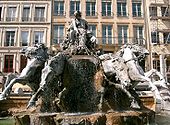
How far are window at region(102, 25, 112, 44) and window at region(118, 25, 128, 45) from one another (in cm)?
128

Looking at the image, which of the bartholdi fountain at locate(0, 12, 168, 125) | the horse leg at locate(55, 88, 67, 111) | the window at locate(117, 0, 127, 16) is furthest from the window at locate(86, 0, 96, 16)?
the horse leg at locate(55, 88, 67, 111)

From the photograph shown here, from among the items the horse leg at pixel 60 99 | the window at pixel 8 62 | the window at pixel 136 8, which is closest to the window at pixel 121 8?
the window at pixel 136 8

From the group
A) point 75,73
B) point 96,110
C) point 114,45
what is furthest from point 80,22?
point 114,45

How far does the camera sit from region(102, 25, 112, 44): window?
1670 inches

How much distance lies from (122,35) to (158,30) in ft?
16.3

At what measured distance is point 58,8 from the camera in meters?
44.3

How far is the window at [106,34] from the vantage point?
139 ft

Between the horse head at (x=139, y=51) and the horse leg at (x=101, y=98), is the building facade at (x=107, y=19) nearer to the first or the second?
the horse head at (x=139, y=51)

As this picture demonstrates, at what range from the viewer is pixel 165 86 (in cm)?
1628

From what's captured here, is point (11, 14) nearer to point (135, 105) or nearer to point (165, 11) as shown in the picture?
point (165, 11)

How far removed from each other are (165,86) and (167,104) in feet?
5.79

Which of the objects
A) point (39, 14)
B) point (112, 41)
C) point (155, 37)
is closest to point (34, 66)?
point (112, 41)

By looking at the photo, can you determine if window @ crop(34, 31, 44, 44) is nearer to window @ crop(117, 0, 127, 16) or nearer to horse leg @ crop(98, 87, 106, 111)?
window @ crop(117, 0, 127, 16)

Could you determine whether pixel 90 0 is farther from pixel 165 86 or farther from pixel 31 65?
pixel 31 65
